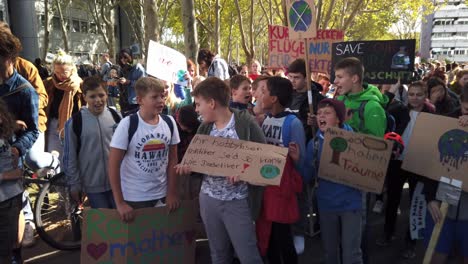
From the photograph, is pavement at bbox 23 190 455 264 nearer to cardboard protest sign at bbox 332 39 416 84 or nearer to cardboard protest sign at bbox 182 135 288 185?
cardboard protest sign at bbox 182 135 288 185

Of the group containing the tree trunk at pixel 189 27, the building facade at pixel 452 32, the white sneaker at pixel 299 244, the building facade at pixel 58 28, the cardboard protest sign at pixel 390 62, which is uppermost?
the building facade at pixel 452 32

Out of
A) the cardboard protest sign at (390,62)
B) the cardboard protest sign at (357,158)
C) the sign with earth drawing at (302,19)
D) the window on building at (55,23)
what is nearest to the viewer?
the cardboard protest sign at (357,158)

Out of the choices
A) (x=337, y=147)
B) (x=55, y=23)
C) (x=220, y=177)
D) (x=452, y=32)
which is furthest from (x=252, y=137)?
(x=452, y=32)

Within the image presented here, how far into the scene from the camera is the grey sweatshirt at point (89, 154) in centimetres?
342

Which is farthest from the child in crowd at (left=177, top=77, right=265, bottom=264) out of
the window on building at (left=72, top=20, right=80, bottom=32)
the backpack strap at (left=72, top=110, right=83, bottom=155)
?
the window on building at (left=72, top=20, right=80, bottom=32)

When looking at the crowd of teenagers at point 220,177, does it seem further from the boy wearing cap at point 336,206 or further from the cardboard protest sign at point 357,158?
the cardboard protest sign at point 357,158

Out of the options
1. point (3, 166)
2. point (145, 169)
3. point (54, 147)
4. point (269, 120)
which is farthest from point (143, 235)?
point (54, 147)

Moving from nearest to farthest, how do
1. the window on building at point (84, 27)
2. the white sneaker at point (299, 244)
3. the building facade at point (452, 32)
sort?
the white sneaker at point (299, 244) < the window on building at point (84, 27) < the building facade at point (452, 32)

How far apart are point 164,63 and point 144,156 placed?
2.23 metres

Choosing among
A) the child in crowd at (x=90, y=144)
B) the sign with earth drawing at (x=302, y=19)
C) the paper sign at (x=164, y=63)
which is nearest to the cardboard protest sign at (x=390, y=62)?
the sign with earth drawing at (x=302, y=19)

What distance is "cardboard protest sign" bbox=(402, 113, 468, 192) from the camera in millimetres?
2766

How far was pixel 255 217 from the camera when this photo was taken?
2.88 meters

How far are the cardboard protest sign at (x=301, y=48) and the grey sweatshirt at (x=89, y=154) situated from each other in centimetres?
381

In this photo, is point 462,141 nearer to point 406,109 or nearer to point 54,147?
point 406,109
